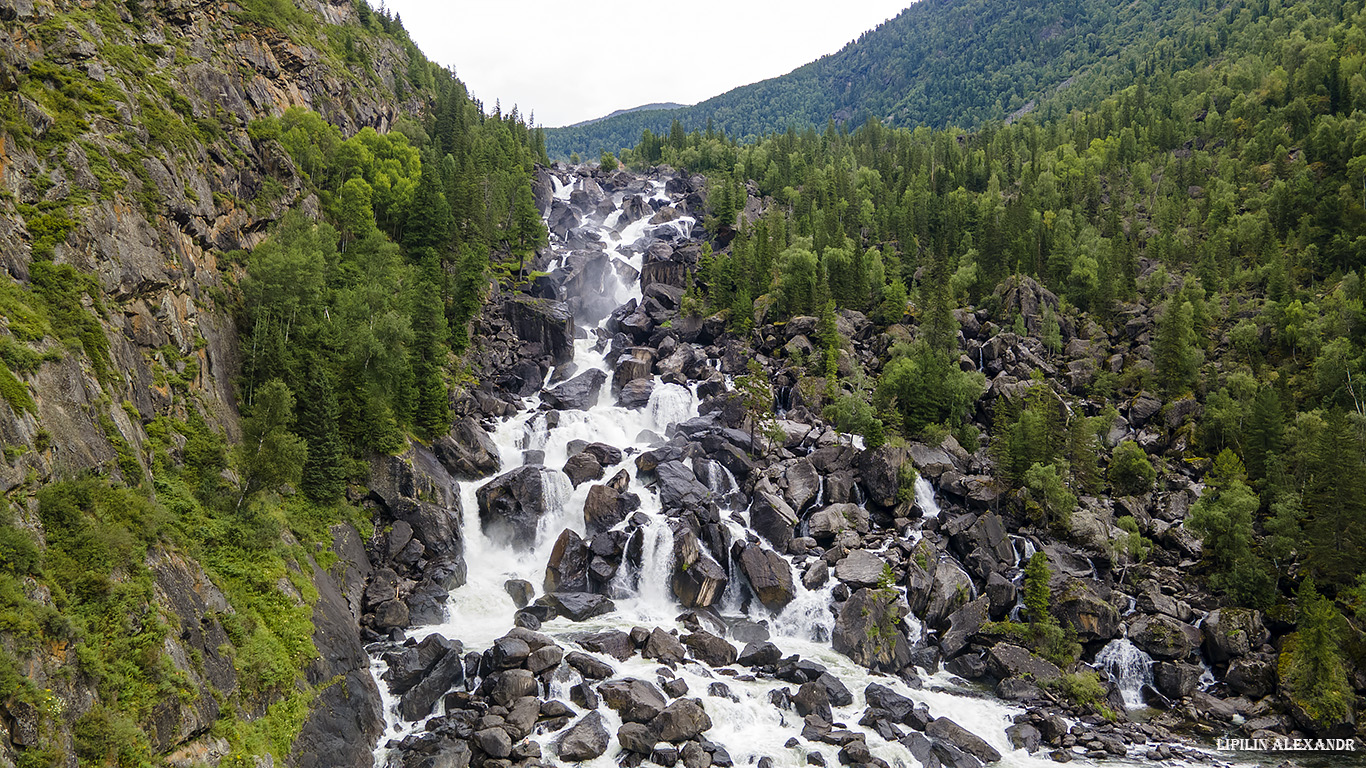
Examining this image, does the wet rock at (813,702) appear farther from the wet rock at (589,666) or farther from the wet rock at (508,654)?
the wet rock at (508,654)

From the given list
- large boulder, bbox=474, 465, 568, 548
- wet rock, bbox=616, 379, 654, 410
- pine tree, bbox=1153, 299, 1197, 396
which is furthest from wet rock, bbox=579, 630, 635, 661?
pine tree, bbox=1153, 299, 1197, 396

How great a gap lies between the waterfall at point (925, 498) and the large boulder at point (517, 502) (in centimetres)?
3330

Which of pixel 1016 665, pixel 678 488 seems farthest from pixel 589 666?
pixel 1016 665

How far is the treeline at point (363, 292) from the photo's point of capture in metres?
50.6

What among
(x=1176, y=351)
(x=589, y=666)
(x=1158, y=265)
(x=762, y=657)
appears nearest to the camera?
(x=589, y=666)

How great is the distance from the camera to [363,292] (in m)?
66.2

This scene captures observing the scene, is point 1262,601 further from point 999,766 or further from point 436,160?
point 436,160

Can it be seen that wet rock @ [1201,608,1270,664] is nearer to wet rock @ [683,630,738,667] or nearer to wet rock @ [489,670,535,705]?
wet rock @ [683,630,738,667]

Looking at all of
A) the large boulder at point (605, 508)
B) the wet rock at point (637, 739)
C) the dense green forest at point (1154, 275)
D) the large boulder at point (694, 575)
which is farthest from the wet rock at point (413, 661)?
the dense green forest at point (1154, 275)

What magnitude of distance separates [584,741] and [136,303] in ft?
115

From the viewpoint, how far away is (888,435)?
240ft

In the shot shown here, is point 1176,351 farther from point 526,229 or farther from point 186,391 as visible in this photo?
point 186,391

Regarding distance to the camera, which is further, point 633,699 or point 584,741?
point 633,699

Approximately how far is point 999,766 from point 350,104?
354 ft
